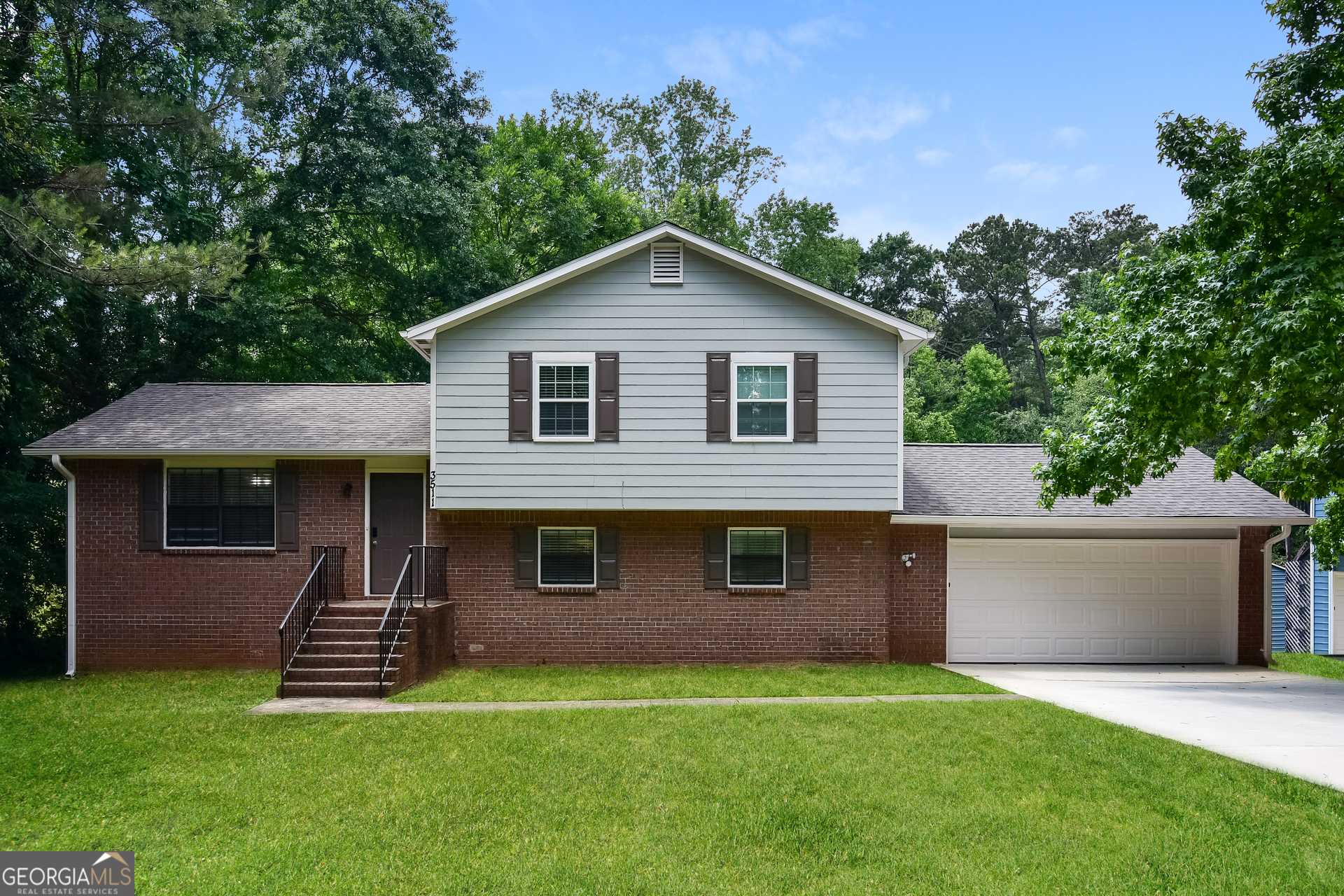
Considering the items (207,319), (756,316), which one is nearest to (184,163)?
(207,319)

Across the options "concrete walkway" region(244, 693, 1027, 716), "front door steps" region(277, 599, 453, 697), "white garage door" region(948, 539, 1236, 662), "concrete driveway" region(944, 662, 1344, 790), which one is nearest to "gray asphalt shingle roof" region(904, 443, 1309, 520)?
"white garage door" region(948, 539, 1236, 662)

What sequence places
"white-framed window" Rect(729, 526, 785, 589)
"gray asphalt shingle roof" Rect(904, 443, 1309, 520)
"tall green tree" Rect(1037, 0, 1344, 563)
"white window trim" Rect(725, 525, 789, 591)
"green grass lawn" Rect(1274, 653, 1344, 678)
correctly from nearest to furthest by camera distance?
"tall green tree" Rect(1037, 0, 1344, 563)
"white window trim" Rect(725, 525, 789, 591)
"white-framed window" Rect(729, 526, 785, 589)
"gray asphalt shingle roof" Rect(904, 443, 1309, 520)
"green grass lawn" Rect(1274, 653, 1344, 678)

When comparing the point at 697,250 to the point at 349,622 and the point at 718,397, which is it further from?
the point at 349,622

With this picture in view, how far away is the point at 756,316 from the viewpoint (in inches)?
485

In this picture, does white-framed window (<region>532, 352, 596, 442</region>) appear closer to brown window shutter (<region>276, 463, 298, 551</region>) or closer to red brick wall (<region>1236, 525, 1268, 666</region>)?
brown window shutter (<region>276, 463, 298, 551</region>)

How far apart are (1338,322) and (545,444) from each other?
32.1 ft

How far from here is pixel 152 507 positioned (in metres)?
12.6

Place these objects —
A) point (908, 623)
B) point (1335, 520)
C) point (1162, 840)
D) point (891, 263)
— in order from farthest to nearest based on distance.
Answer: point (891, 263)
point (908, 623)
point (1335, 520)
point (1162, 840)

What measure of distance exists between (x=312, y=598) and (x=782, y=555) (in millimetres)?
7156

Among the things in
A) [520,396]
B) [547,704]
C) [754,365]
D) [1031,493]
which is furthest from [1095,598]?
[520,396]

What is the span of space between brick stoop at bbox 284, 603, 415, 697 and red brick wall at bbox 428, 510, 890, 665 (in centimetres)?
163

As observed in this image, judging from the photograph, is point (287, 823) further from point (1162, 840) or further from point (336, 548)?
point (336, 548)

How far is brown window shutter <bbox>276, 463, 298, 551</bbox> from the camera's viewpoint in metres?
12.7

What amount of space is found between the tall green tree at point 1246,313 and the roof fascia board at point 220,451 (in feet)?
32.1
